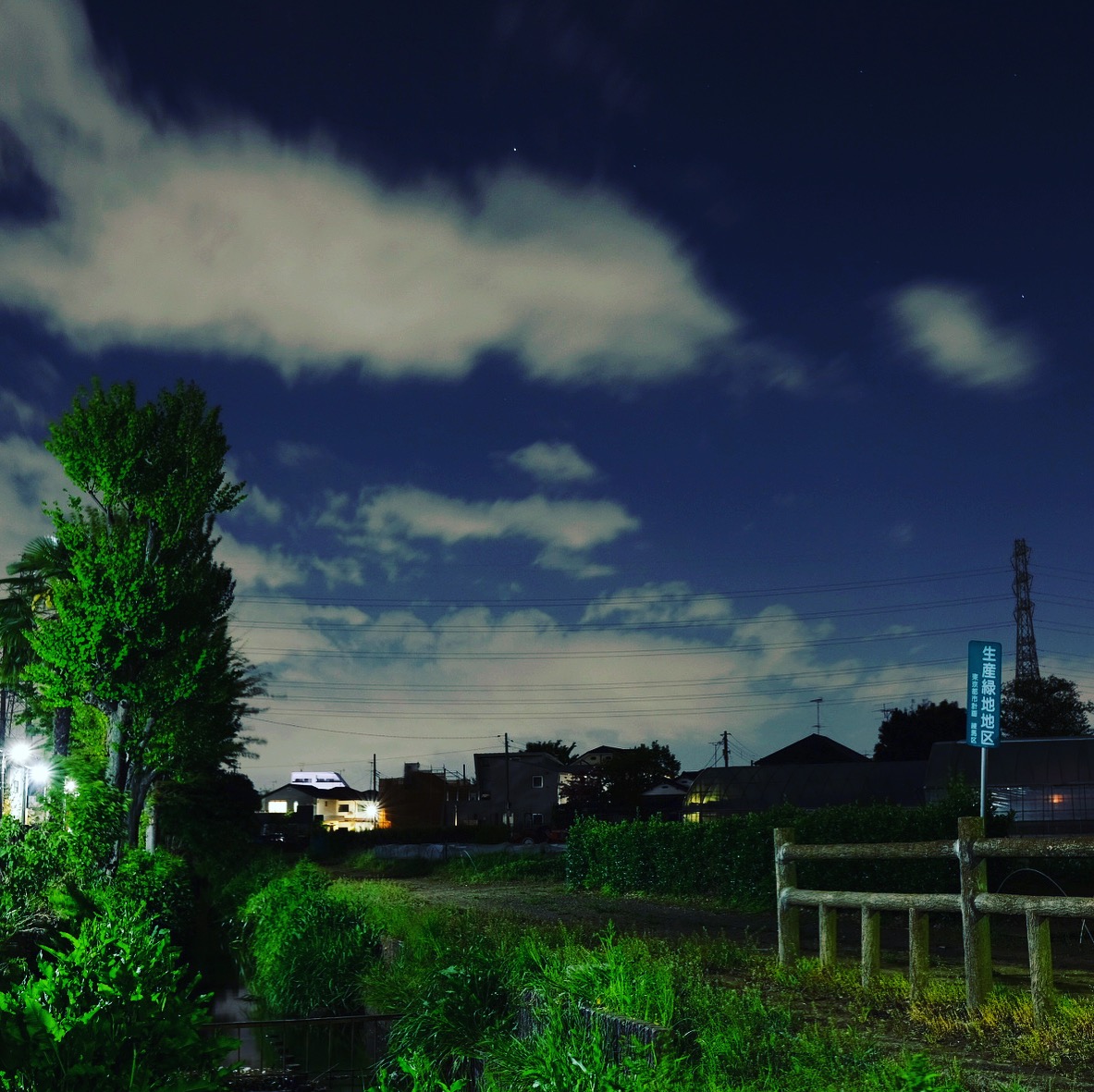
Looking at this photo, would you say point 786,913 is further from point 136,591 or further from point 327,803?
point 327,803

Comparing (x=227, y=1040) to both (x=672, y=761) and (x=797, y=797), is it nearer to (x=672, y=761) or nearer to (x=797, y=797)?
(x=797, y=797)

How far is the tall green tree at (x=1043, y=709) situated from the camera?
6988 cm

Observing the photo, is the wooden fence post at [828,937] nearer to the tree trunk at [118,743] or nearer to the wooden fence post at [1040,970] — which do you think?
the wooden fence post at [1040,970]

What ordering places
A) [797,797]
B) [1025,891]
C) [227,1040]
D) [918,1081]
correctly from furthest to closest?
[797,797], [1025,891], [227,1040], [918,1081]

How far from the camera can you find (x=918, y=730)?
80.3 meters

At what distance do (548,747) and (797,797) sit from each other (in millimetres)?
54604

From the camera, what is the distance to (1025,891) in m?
19.8

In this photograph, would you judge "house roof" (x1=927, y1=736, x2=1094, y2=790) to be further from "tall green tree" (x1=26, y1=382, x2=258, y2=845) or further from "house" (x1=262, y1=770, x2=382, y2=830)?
"house" (x1=262, y1=770, x2=382, y2=830)

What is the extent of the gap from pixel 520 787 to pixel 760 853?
7250 cm

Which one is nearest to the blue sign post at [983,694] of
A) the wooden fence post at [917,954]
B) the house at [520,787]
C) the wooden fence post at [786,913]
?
the wooden fence post at [786,913]

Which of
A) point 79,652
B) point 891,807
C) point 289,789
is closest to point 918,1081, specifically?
point 891,807

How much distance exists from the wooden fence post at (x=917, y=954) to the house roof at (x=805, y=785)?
42227 millimetres

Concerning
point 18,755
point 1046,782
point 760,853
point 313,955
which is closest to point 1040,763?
point 1046,782

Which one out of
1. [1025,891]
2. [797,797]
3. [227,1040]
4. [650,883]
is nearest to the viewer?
[227,1040]
